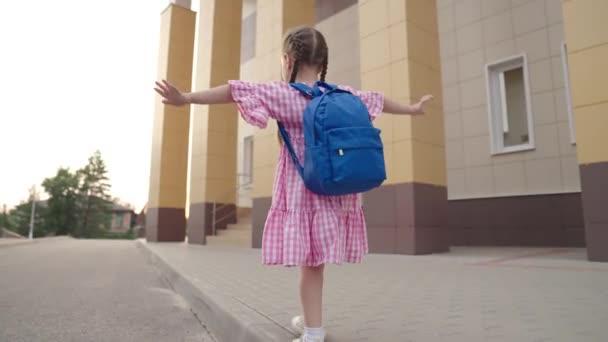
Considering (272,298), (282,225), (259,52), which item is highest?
(259,52)

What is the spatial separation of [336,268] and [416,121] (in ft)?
11.7

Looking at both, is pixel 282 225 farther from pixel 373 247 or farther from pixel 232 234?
pixel 232 234

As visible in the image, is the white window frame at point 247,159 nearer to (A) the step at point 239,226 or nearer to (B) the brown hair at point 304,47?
(A) the step at point 239,226

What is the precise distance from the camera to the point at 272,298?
3674 mm

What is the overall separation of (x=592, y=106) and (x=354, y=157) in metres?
5.55

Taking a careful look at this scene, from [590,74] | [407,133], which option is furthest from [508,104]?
[590,74]

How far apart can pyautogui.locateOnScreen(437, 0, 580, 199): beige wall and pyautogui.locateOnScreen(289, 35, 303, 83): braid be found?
9.05 m

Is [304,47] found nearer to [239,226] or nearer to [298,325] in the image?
[298,325]

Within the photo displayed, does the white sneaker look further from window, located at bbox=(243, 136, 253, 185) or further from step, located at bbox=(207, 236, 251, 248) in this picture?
window, located at bbox=(243, 136, 253, 185)

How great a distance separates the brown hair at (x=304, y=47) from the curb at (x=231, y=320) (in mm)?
1420

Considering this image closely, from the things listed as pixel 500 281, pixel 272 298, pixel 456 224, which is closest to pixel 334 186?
pixel 272 298

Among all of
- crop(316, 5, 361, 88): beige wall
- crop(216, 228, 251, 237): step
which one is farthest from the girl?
crop(316, 5, 361, 88): beige wall

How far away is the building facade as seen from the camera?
6273mm

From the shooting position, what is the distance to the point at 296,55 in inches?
93.7
